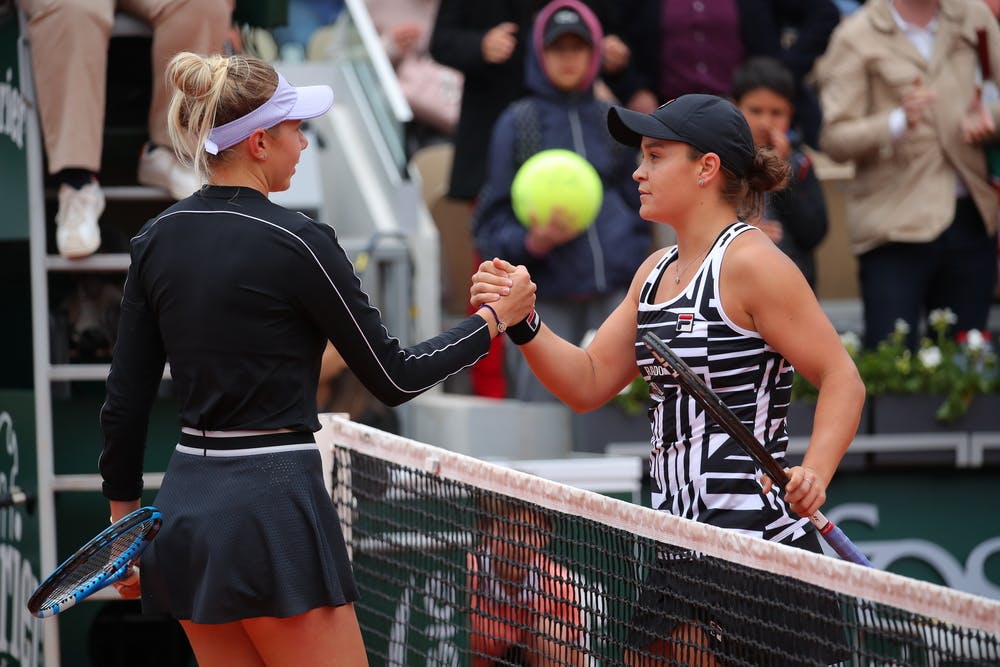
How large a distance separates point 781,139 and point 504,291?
318cm

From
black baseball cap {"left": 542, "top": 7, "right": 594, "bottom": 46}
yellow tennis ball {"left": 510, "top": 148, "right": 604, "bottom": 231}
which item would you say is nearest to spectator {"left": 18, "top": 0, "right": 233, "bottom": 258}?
yellow tennis ball {"left": 510, "top": 148, "right": 604, "bottom": 231}

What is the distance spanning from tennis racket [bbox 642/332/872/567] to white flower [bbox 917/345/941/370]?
11.9ft

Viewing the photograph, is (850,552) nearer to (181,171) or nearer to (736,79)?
(181,171)

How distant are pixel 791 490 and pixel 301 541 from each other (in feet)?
3.56

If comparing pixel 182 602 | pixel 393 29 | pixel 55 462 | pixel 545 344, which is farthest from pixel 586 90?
pixel 182 602

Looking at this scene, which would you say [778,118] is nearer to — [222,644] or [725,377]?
[725,377]

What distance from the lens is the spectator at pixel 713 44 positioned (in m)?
7.89

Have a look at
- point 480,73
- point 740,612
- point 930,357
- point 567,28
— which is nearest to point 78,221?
point 567,28

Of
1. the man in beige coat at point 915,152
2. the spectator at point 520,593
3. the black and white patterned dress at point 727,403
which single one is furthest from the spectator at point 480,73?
the black and white patterned dress at point 727,403

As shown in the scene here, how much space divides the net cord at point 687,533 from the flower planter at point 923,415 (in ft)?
11.1

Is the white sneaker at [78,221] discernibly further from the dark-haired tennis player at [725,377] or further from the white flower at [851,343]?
the white flower at [851,343]

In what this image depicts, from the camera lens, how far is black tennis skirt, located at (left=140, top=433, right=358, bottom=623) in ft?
10.5

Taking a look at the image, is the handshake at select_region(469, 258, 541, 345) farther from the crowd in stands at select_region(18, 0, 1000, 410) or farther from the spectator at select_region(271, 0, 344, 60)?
the spectator at select_region(271, 0, 344, 60)

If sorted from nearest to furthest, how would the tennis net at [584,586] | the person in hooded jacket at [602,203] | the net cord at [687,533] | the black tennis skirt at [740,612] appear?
the net cord at [687,533]
the tennis net at [584,586]
the black tennis skirt at [740,612]
the person in hooded jacket at [602,203]
